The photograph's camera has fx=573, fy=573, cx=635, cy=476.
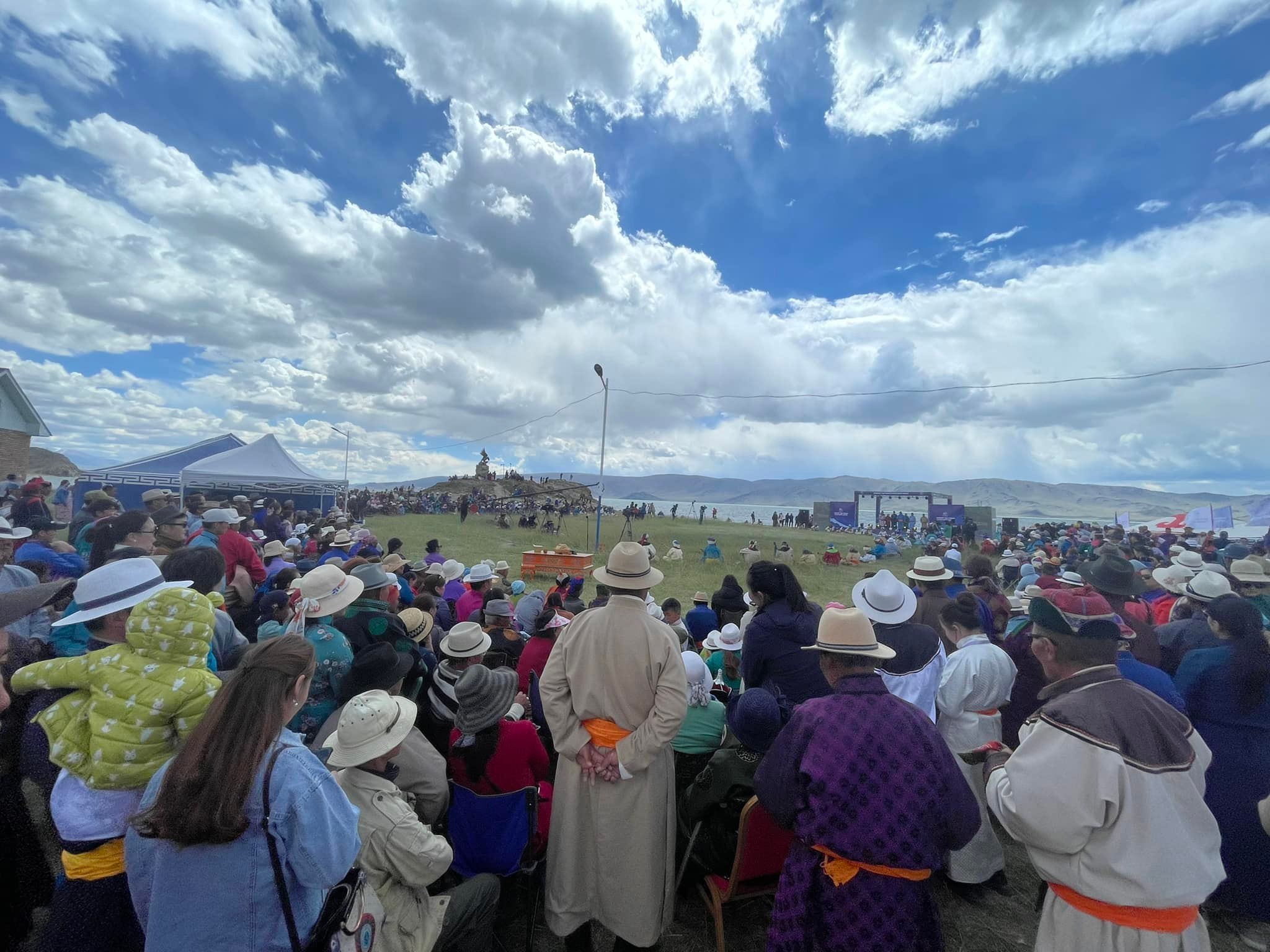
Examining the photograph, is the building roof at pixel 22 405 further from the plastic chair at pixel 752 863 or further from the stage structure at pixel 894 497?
the stage structure at pixel 894 497

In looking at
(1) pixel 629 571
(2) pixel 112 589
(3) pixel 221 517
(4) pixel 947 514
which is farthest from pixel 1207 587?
(4) pixel 947 514

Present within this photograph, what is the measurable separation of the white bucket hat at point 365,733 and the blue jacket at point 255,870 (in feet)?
1.66

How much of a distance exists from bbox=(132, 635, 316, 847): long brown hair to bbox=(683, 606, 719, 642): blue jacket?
490cm

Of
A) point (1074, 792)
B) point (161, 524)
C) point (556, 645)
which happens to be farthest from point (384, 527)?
point (1074, 792)

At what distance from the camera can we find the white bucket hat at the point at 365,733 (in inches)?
89.4

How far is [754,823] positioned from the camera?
2.89 metres

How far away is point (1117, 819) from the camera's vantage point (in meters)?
1.94

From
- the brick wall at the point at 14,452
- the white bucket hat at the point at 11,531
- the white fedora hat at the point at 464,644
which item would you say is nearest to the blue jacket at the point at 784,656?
the white fedora hat at the point at 464,644

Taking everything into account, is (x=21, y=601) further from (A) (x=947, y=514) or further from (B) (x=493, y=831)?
(A) (x=947, y=514)

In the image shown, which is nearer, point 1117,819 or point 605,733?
point 1117,819

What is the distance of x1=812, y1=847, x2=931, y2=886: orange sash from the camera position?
2221mm

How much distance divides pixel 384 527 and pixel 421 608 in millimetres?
23714

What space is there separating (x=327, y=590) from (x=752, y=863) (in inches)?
130

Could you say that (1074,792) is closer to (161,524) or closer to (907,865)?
(907,865)
